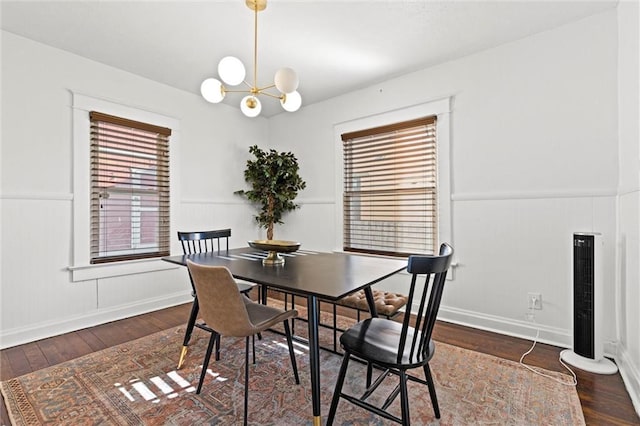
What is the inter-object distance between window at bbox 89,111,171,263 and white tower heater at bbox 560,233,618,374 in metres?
3.96

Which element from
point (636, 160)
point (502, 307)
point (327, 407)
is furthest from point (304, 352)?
point (636, 160)

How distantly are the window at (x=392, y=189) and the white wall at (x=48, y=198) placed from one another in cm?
220

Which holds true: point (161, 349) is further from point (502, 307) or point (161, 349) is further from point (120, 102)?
point (502, 307)

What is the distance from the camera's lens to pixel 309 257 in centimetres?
241

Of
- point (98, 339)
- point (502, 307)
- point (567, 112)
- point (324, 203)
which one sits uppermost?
point (567, 112)

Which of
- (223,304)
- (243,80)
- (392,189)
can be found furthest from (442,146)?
(223,304)

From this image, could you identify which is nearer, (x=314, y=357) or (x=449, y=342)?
(x=314, y=357)

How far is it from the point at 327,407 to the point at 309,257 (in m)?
1.03

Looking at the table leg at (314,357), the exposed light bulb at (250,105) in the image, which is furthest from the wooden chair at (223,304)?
the exposed light bulb at (250,105)

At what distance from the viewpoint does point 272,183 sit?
4102 millimetres

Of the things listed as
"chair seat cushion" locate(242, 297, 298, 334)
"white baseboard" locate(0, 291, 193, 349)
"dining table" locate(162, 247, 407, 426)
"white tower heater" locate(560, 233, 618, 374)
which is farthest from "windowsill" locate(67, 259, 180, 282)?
"white tower heater" locate(560, 233, 618, 374)

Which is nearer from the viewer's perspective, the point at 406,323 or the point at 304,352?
Answer: the point at 406,323

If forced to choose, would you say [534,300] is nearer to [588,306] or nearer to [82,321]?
[588,306]

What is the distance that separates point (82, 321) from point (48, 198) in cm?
120
